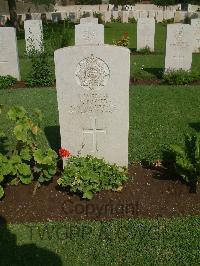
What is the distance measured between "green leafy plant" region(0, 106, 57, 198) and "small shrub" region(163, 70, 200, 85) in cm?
703

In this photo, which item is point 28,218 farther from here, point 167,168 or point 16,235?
point 167,168

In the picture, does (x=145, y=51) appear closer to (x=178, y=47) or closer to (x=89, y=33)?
(x=89, y=33)

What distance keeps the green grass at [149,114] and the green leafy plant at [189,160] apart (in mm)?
1116

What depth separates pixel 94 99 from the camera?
4.93 metres

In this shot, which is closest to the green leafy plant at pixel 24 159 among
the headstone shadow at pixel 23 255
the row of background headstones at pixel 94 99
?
the row of background headstones at pixel 94 99

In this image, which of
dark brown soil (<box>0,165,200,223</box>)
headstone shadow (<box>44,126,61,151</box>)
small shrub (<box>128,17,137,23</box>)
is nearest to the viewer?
dark brown soil (<box>0,165,200,223</box>)

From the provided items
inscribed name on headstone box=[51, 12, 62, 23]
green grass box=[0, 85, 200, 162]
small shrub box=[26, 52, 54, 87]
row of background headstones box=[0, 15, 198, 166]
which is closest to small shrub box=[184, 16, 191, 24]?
inscribed name on headstone box=[51, 12, 62, 23]

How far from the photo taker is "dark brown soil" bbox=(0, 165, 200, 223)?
4.60 m

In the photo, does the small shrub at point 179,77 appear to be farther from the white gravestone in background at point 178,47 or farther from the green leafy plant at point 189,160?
the green leafy plant at point 189,160

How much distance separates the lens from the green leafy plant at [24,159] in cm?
470

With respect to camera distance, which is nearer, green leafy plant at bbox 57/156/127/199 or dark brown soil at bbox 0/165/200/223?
→ dark brown soil at bbox 0/165/200/223

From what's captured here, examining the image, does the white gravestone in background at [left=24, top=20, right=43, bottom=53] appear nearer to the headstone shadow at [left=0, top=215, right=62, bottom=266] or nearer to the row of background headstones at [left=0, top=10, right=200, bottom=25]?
the headstone shadow at [left=0, top=215, right=62, bottom=266]

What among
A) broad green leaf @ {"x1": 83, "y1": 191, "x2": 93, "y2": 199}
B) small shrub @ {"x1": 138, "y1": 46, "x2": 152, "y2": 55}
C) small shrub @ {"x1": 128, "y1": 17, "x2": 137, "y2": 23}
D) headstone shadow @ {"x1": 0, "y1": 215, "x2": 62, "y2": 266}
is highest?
small shrub @ {"x1": 128, "y1": 17, "x2": 137, "y2": 23}

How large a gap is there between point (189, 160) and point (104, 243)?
147 centimetres
